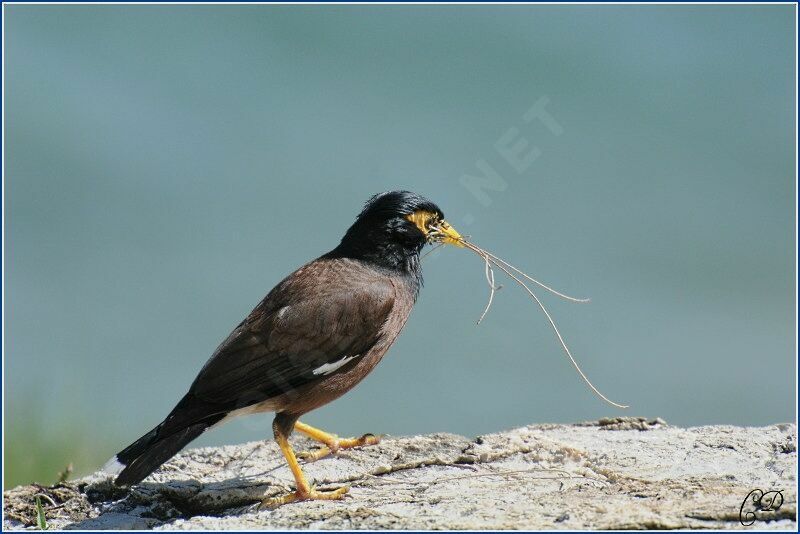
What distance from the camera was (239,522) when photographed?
524 cm

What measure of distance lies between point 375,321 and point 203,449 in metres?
1.97

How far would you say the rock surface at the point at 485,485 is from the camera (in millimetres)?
5023

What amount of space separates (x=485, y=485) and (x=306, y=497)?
116cm

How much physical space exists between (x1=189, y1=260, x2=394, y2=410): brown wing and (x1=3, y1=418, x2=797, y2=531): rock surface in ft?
2.42

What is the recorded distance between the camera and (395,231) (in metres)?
6.95

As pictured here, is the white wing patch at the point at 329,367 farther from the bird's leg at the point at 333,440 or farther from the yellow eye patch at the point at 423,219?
the yellow eye patch at the point at 423,219

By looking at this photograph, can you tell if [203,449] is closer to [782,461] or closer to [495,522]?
[495,522]

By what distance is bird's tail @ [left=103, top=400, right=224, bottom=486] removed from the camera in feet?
19.0

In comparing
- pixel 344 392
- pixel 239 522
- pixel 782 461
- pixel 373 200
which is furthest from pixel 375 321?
pixel 782 461
